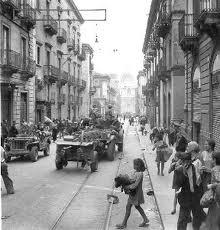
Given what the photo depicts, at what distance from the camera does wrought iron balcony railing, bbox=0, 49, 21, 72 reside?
882 inches

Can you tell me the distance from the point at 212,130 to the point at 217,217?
8.82 m

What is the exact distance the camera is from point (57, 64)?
3897cm

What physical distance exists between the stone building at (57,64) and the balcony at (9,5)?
2.98 m

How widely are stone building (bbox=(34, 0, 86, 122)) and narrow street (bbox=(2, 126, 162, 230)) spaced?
11986mm

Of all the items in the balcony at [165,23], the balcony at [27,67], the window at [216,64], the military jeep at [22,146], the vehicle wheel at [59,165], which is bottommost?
the vehicle wheel at [59,165]

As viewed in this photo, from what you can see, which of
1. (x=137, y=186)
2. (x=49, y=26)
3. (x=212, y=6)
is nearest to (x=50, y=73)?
(x=49, y=26)

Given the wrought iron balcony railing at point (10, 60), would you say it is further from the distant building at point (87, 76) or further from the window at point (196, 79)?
the distant building at point (87, 76)

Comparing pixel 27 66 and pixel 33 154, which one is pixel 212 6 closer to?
pixel 33 154

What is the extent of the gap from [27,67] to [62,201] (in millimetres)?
16912

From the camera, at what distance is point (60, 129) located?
1242 inches

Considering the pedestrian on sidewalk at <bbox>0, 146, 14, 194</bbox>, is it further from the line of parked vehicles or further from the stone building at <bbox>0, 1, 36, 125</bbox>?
the stone building at <bbox>0, 1, 36, 125</bbox>

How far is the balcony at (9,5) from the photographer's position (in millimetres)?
22444

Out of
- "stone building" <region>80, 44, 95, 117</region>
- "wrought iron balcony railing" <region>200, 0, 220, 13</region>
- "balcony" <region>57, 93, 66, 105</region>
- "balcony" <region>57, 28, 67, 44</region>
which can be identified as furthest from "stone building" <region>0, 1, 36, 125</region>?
"stone building" <region>80, 44, 95, 117</region>

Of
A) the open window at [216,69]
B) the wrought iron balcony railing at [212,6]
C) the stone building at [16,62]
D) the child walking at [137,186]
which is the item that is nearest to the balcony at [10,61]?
the stone building at [16,62]
